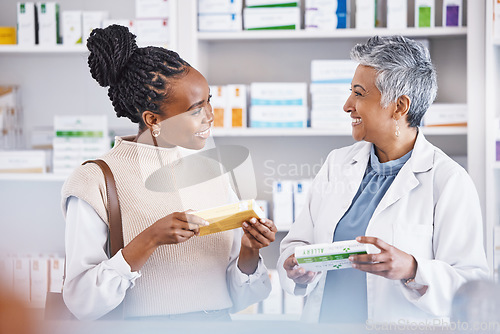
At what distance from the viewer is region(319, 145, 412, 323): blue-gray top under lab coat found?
1.45 m

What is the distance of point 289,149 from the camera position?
2.95 m

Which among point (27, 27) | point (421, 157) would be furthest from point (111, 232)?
point (27, 27)

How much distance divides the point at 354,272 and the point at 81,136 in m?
1.61

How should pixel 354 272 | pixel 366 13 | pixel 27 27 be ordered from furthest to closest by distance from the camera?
pixel 27 27
pixel 366 13
pixel 354 272

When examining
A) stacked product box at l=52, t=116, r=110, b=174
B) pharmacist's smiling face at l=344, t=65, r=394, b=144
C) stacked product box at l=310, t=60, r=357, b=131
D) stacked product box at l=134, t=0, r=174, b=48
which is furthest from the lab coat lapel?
stacked product box at l=52, t=116, r=110, b=174

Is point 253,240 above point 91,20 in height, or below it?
below

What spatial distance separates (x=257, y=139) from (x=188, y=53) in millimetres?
644

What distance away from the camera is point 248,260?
1304 millimetres

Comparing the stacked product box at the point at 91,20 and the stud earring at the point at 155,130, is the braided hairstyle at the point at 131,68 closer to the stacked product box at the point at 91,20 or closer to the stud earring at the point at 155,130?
the stud earring at the point at 155,130

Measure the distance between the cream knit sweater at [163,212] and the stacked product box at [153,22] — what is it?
4.30 feet

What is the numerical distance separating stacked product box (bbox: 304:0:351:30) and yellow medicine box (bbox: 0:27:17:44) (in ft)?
4.76

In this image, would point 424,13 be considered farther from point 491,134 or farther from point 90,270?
point 90,270

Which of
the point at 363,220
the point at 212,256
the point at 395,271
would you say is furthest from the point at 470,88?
the point at 212,256

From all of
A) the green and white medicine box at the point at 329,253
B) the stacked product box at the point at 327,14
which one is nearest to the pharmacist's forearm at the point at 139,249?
the green and white medicine box at the point at 329,253
